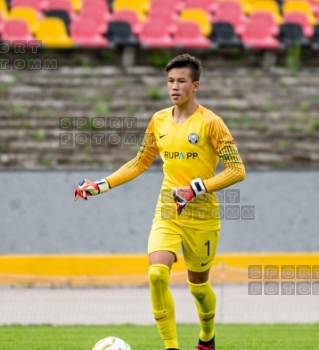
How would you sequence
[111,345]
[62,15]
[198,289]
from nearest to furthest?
[111,345]
[198,289]
[62,15]

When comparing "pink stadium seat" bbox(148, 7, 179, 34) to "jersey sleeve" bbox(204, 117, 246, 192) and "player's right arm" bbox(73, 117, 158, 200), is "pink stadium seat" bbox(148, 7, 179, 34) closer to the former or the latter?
"player's right arm" bbox(73, 117, 158, 200)

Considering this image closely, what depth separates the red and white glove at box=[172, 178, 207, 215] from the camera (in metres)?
6.96

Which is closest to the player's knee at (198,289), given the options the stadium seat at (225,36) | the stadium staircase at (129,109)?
the stadium staircase at (129,109)

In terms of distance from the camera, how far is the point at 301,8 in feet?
71.1

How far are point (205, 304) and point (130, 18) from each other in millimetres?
13616

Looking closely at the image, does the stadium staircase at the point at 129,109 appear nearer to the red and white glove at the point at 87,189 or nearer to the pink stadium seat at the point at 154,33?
the pink stadium seat at the point at 154,33

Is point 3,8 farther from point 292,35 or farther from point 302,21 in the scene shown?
point 302,21

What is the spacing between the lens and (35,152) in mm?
18016

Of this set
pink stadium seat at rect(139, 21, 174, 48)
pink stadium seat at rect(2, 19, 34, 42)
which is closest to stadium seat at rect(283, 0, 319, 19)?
pink stadium seat at rect(139, 21, 174, 48)

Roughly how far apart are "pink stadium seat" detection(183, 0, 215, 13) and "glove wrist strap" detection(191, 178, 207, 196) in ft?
47.5

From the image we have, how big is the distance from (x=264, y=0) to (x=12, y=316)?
1223cm

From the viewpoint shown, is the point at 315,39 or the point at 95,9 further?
the point at 315,39

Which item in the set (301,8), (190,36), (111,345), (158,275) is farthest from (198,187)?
(301,8)

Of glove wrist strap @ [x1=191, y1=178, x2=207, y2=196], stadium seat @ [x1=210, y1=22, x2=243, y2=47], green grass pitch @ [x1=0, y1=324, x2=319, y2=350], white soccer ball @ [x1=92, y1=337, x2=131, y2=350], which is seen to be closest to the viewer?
white soccer ball @ [x1=92, y1=337, x2=131, y2=350]
